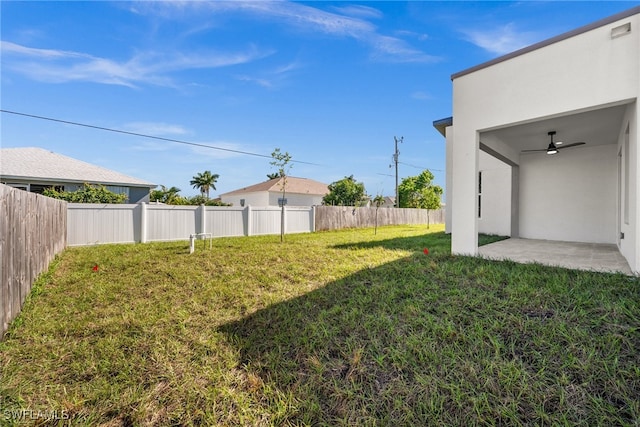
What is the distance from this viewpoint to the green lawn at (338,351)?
76.5 inches

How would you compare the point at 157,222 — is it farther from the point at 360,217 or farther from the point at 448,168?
the point at 448,168

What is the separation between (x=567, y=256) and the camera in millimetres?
5762

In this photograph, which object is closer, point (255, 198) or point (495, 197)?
point (495, 197)

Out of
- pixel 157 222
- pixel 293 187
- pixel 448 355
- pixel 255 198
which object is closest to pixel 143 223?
pixel 157 222

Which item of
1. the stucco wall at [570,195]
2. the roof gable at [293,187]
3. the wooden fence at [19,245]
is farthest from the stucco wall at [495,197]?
the roof gable at [293,187]

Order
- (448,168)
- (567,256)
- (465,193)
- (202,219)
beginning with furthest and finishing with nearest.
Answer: (448,168) < (202,219) < (465,193) < (567,256)

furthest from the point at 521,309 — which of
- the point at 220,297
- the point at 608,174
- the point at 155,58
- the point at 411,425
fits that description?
the point at 155,58

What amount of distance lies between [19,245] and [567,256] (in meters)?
9.13

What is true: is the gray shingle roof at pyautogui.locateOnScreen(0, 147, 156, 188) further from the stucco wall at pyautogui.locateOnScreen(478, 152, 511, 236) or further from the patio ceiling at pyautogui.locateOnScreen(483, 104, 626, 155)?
the patio ceiling at pyautogui.locateOnScreen(483, 104, 626, 155)

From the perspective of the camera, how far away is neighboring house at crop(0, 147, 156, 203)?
517 inches

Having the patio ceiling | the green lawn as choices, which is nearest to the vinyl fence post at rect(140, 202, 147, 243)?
the green lawn

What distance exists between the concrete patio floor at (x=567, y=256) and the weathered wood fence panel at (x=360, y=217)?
8726 mm

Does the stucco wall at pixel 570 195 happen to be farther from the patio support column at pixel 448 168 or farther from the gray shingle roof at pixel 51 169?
the gray shingle roof at pixel 51 169

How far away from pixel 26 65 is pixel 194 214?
625cm
